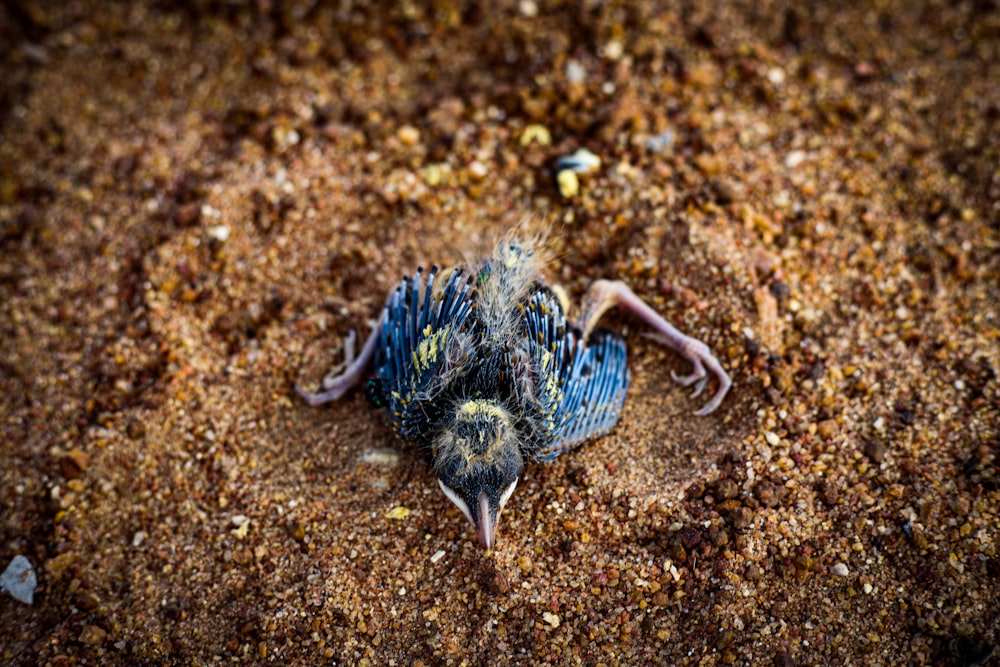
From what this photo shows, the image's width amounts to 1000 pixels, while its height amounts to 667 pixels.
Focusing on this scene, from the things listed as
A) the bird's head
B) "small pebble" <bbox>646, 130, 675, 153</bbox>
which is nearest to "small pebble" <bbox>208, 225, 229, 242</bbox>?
the bird's head

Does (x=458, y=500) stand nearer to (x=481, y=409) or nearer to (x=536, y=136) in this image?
(x=481, y=409)

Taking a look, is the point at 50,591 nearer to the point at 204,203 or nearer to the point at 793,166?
the point at 204,203

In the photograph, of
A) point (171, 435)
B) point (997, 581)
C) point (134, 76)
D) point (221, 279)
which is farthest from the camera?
point (134, 76)

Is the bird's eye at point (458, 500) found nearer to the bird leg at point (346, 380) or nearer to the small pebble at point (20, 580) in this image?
the bird leg at point (346, 380)

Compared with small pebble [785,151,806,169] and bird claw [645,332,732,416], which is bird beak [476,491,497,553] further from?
small pebble [785,151,806,169]

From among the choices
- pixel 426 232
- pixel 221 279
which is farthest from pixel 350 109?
pixel 221 279

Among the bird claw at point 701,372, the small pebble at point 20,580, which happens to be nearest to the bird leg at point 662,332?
the bird claw at point 701,372
